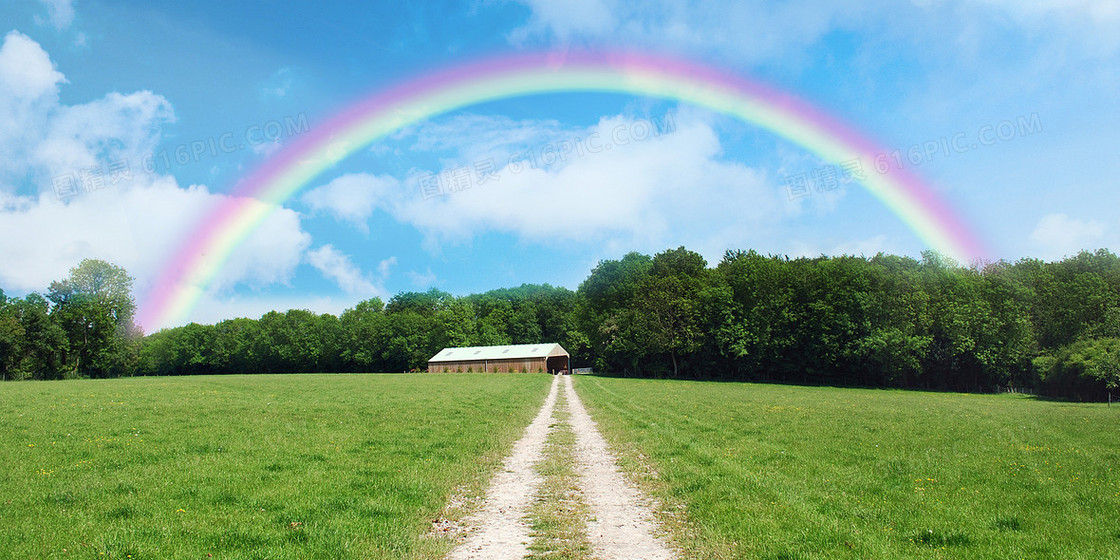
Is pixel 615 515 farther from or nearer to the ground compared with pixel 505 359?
nearer to the ground

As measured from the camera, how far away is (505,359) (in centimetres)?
9819

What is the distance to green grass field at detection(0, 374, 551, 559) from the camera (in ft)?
23.3

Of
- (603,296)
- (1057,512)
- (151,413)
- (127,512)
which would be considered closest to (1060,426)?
(1057,512)

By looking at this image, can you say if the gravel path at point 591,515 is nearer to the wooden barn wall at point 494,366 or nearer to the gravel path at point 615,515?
the gravel path at point 615,515

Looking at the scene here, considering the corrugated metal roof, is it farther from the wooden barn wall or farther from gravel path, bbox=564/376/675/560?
gravel path, bbox=564/376/675/560

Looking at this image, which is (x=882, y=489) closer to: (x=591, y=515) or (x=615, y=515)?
(x=615, y=515)

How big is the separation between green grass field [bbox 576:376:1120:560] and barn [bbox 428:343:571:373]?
3022 inches

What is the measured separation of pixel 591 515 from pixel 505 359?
90756 millimetres

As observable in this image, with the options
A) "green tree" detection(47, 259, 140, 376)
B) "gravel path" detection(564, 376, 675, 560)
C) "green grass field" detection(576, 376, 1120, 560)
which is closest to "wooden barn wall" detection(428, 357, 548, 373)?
"green tree" detection(47, 259, 140, 376)

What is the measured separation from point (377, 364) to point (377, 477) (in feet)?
402

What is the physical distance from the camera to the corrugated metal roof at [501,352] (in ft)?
319

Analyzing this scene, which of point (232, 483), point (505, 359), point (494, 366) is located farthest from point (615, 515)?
point (494, 366)

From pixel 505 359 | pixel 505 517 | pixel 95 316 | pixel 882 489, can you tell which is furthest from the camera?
pixel 505 359

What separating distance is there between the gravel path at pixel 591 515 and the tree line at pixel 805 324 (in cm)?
5934
